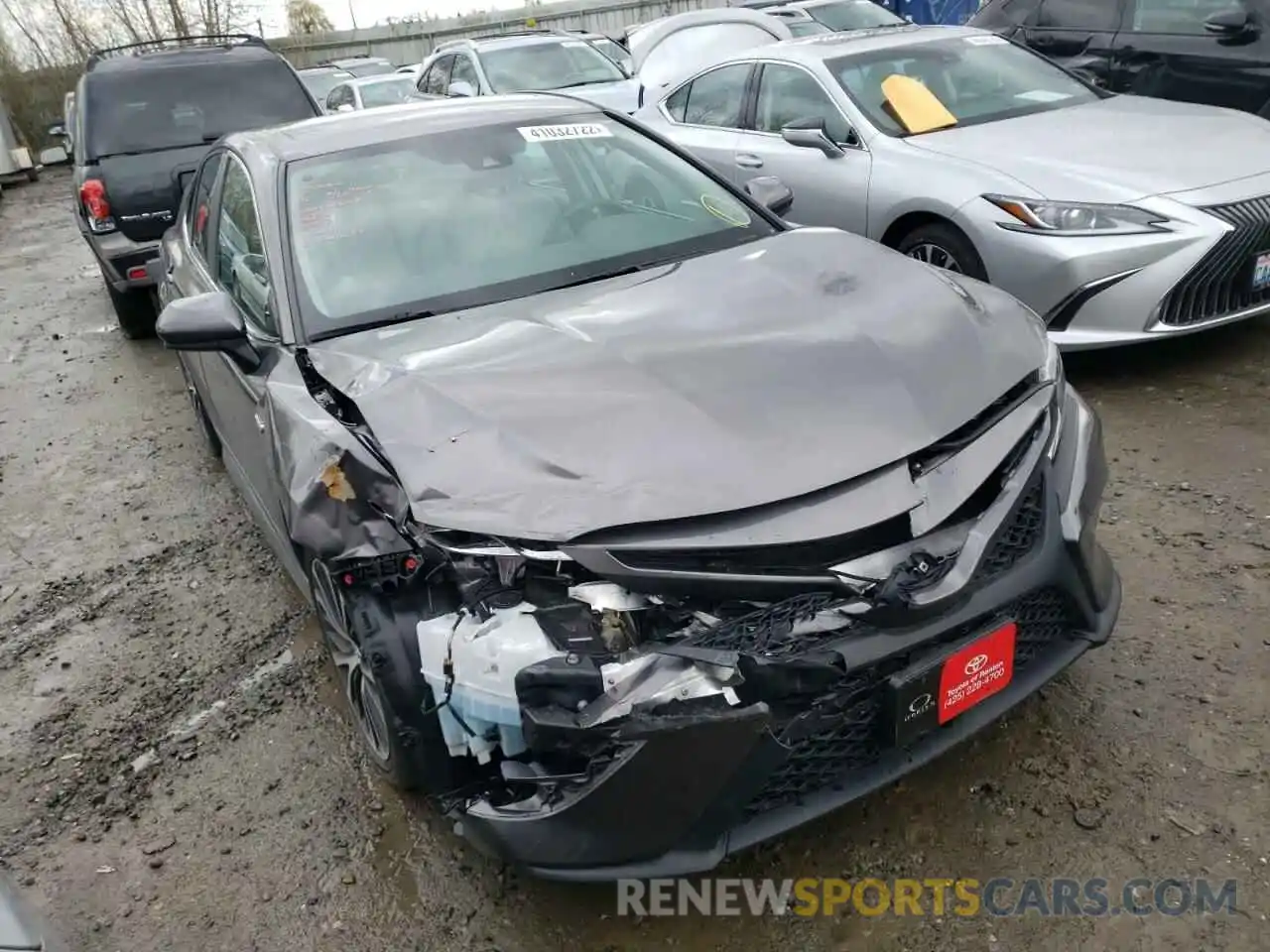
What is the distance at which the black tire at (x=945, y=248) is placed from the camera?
446 centimetres

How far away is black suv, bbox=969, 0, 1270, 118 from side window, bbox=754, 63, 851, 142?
1.89 m

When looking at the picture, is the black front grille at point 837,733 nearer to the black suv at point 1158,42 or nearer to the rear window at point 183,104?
the black suv at point 1158,42

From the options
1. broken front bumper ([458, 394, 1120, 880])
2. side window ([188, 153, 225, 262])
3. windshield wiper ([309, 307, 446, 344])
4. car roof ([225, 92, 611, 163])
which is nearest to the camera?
broken front bumper ([458, 394, 1120, 880])

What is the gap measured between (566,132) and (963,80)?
2869 mm

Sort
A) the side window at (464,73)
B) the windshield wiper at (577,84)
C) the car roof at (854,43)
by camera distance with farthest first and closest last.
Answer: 1. the side window at (464,73)
2. the windshield wiper at (577,84)
3. the car roof at (854,43)

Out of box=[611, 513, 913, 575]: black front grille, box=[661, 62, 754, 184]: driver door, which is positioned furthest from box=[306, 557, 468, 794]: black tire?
box=[661, 62, 754, 184]: driver door

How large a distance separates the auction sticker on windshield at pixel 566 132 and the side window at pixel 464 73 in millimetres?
6907

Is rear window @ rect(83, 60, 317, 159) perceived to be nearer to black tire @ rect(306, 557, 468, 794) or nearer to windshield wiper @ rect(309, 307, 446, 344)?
windshield wiper @ rect(309, 307, 446, 344)

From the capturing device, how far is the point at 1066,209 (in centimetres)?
417

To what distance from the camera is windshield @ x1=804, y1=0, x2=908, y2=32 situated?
1280 centimetres

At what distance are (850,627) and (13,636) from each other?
3200mm

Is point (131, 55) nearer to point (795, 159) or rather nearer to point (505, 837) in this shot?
point (795, 159)

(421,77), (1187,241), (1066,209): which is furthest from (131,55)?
(1187,241)

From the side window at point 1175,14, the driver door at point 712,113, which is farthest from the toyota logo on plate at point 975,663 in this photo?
the side window at point 1175,14
